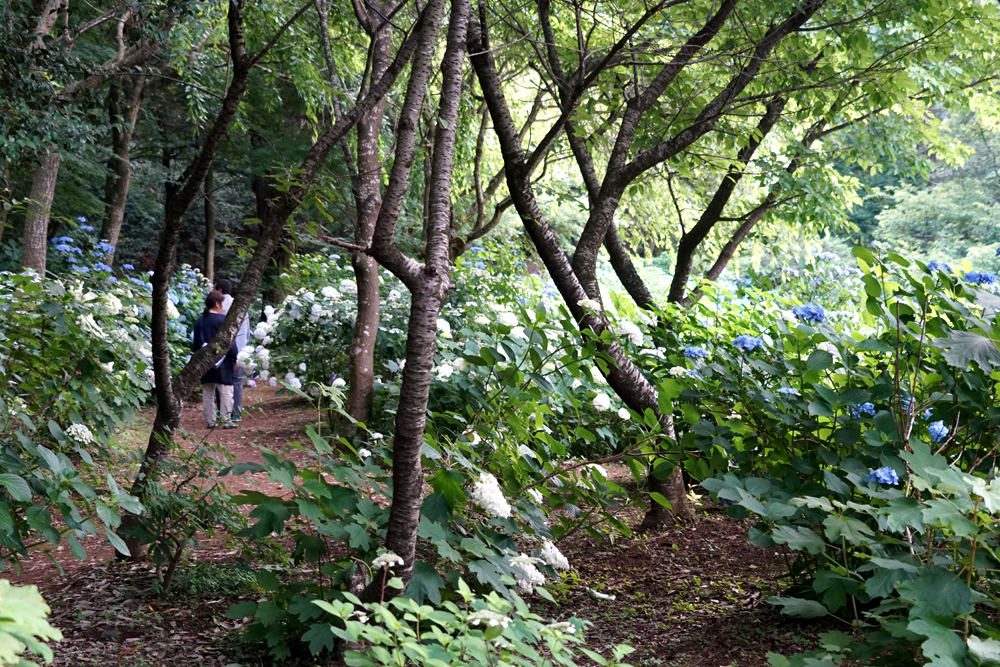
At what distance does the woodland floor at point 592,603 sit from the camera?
107 inches

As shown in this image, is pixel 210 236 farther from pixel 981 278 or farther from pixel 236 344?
pixel 981 278

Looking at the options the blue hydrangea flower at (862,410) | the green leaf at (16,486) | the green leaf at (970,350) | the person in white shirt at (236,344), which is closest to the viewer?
the green leaf at (16,486)

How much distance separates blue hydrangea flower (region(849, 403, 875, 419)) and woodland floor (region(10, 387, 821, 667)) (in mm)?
866

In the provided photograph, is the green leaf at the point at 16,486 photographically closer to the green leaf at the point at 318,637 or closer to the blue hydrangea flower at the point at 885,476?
the green leaf at the point at 318,637

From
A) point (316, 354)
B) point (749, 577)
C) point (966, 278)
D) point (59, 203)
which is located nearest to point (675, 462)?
point (749, 577)

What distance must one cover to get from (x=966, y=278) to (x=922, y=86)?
432cm

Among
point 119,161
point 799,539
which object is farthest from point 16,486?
point 119,161

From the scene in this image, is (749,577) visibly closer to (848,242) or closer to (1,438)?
(1,438)

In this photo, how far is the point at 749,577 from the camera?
3.59m

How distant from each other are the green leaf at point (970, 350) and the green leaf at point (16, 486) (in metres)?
2.63

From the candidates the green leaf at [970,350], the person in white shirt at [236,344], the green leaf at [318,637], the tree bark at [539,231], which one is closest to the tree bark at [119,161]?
the person in white shirt at [236,344]

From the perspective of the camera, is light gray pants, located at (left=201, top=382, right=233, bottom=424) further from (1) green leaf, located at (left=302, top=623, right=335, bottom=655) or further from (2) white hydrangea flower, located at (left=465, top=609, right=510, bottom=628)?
(2) white hydrangea flower, located at (left=465, top=609, right=510, bottom=628)

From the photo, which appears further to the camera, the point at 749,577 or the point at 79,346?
the point at 749,577

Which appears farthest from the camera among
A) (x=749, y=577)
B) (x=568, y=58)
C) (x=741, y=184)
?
(x=741, y=184)
